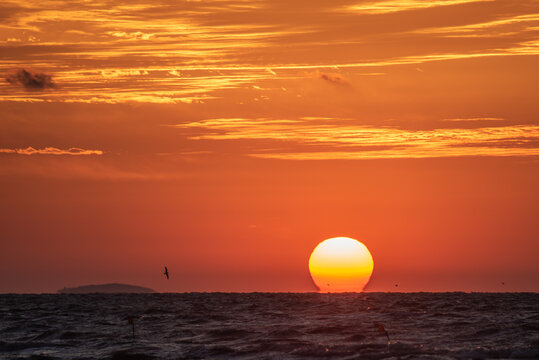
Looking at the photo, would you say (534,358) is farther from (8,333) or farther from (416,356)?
(8,333)

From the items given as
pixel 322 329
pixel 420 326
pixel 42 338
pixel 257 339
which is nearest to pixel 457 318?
pixel 420 326

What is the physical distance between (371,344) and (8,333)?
2789 centimetres

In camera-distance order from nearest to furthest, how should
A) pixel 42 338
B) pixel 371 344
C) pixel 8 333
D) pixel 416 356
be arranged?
pixel 416 356
pixel 371 344
pixel 42 338
pixel 8 333

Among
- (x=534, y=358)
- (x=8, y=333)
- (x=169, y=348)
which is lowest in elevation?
(x=534, y=358)

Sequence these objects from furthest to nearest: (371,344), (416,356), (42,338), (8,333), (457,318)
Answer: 1. (457,318)
2. (8,333)
3. (42,338)
4. (371,344)
5. (416,356)

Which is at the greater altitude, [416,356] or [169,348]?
[169,348]

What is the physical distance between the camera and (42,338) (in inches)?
2109

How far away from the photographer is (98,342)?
50.5m

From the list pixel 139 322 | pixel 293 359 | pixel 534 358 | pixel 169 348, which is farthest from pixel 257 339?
pixel 139 322

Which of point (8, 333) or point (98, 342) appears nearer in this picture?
point (98, 342)

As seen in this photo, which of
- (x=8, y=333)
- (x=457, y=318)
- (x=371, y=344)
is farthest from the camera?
(x=457, y=318)

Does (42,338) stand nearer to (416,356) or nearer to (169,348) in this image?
(169,348)

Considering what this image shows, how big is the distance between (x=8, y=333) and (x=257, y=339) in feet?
65.2

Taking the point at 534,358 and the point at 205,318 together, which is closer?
the point at 534,358
